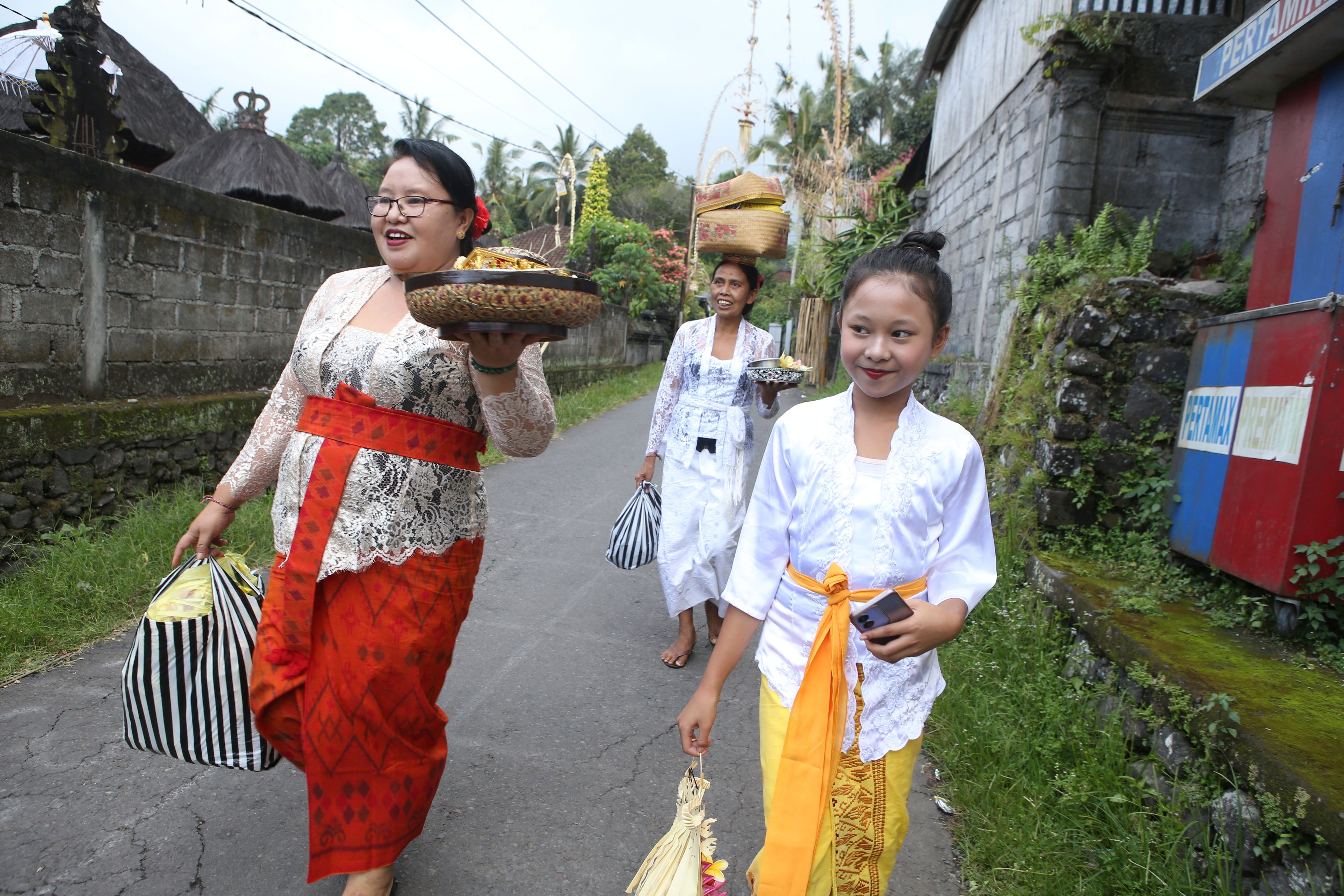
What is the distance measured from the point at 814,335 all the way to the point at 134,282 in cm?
1350

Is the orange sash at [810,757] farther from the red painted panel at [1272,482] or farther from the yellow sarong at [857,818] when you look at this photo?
the red painted panel at [1272,482]

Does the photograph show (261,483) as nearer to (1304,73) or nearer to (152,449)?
(152,449)

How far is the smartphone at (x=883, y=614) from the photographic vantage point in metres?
1.49

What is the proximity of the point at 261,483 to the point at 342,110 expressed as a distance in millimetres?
64567

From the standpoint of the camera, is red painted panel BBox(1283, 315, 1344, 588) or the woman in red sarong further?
red painted panel BBox(1283, 315, 1344, 588)

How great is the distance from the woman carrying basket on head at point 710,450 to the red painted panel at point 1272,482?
6.04ft

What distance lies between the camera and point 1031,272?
5.34 metres

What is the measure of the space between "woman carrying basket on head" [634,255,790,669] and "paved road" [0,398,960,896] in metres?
0.36

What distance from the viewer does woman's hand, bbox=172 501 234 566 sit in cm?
217

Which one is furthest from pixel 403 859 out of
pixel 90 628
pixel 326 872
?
pixel 90 628

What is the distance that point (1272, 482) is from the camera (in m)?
2.79

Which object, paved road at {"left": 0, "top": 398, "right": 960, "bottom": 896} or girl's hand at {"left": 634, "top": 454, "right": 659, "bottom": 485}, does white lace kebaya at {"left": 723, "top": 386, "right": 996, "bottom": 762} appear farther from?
girl's hand at {"left": 634, "top": 454, "right": 659, "bottom": 485}

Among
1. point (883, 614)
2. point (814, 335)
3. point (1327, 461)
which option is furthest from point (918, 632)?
point (814, 335)

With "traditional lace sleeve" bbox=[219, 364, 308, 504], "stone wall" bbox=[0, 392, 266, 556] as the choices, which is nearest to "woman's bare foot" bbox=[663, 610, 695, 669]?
"traditional lace sleeve" bbox=[219, 364, 308, 504]
